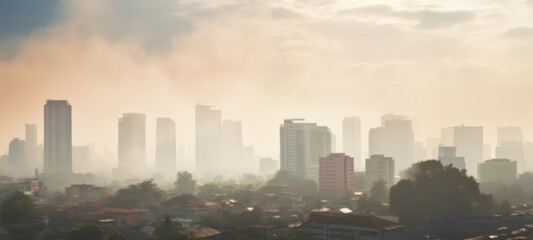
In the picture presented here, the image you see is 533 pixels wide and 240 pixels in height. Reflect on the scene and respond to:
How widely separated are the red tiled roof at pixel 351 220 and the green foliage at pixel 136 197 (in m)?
23.9

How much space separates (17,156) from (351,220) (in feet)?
546

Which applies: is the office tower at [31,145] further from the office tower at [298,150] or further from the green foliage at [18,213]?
the green foliage at [18,213]

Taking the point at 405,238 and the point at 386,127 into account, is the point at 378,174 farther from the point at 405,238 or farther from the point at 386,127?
the point at 386,127

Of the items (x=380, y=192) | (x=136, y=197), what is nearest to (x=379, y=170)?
(x=380, y=192)

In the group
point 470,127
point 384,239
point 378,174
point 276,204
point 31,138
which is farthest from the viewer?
point 31,138

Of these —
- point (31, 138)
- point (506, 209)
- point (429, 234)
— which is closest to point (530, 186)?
point (506, 209)

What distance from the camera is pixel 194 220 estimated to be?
48.5 m

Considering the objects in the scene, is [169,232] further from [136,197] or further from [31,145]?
[31,145]

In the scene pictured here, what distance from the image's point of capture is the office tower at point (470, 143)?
167250 mm

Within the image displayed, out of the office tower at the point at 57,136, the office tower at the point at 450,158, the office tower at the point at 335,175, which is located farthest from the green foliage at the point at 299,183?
the office tower at the point at 57,136

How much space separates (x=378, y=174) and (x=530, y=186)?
2156 centimetres

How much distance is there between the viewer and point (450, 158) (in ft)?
375

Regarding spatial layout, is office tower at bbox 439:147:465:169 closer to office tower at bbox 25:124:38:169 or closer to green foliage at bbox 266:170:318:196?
green foliage at bbox 266:170:318:196

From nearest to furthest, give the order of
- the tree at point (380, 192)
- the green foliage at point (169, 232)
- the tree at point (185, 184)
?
the green foliage at point (169, 232), the tree at point (380, 192), the tree at point (185, 184)
